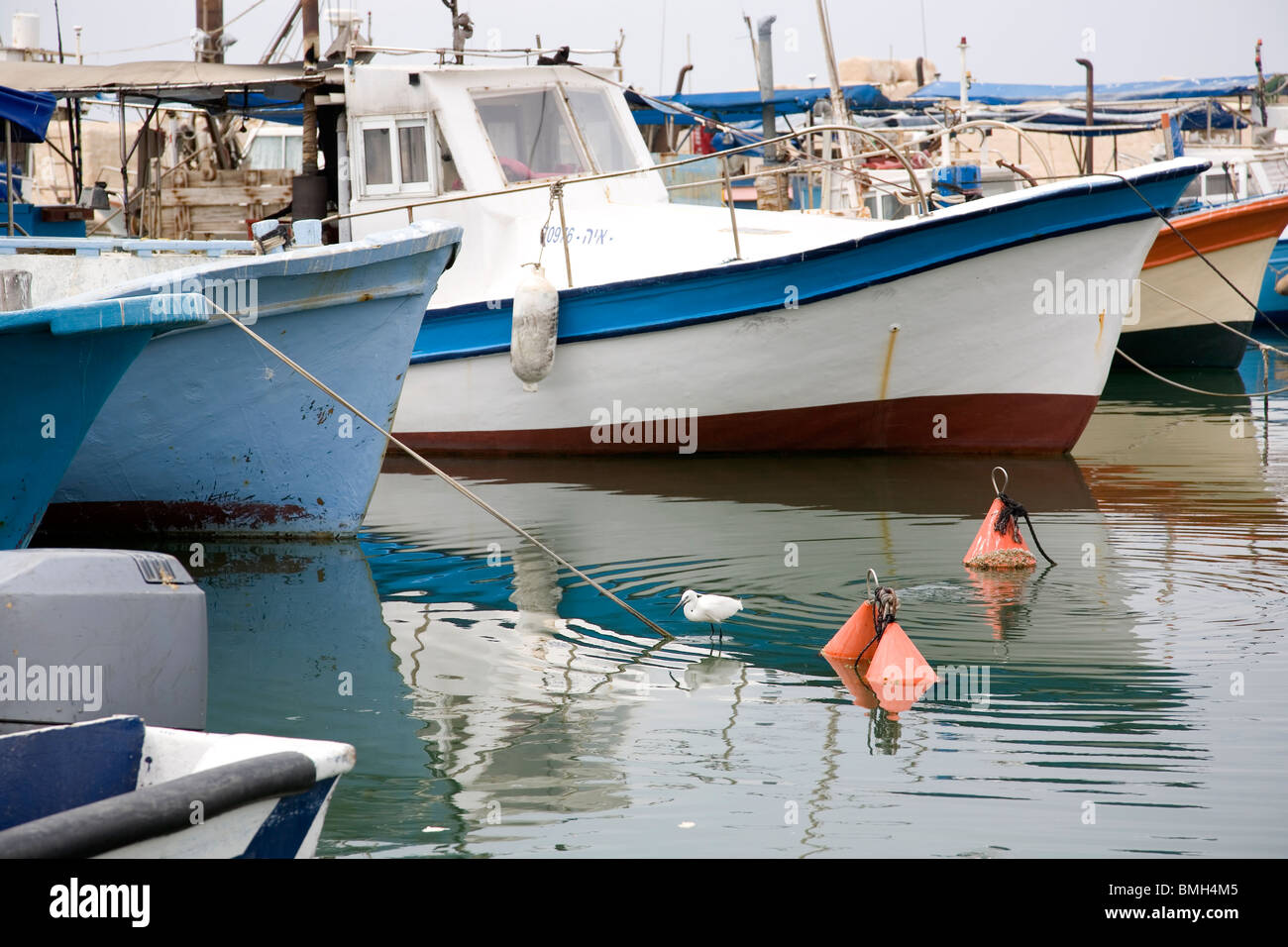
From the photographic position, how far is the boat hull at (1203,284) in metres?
18.8

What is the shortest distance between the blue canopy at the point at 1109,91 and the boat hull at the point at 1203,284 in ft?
37.8

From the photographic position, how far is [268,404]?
26.8 ft

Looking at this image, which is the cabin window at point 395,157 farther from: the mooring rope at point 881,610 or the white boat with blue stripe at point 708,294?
the mooring rope at point 881,610

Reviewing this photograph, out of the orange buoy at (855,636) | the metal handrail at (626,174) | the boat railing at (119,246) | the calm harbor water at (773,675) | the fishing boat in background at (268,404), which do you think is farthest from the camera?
the metal handrail at (626,174)

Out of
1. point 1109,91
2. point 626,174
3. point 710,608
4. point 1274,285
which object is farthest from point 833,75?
point 1109,91

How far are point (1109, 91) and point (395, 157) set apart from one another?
83.7 feet

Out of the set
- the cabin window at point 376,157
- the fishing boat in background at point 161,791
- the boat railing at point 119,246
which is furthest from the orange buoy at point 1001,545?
the cabin window at point 376,157

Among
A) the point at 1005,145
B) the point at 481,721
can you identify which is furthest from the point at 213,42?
the point at 1005,145

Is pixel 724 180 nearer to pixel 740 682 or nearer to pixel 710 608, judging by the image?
pixel 710 608

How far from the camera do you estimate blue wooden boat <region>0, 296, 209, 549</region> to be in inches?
226
